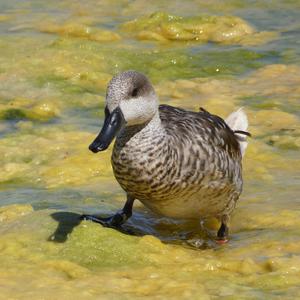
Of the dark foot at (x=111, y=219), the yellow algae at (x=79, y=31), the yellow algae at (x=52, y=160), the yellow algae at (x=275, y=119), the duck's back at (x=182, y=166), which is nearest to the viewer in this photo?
the duck's back at (x=182, y=166)

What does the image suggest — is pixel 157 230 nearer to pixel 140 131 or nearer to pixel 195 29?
pixel 140 131

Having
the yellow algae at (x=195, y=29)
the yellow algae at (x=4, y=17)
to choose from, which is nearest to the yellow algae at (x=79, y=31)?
the yellow algae at (x=195, y=29)

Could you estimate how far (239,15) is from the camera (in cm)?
1101

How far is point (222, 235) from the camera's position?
5789 millimetres

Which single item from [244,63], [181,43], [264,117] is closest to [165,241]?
[264,117]

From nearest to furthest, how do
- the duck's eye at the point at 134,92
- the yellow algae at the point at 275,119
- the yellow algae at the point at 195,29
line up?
the duck's eye at the point at 134,92 < the yellow algae at the point at 275,119 < the yellow algae at the point at 195,29

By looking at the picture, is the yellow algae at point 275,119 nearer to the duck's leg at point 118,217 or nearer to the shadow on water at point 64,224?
the duck's leg at point 118,217

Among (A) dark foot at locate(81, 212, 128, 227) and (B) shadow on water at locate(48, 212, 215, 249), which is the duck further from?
(B) shadow on water at locate(48, 212, 215, 249)

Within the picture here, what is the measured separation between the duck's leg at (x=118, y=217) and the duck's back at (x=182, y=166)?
12.0 inches

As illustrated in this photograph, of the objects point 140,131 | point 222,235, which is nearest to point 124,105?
point 140,131

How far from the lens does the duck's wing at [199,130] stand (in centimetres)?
534

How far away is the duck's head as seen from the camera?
4.83 metres

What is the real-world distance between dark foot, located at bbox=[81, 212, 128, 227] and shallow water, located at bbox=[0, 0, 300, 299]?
0.26 feet

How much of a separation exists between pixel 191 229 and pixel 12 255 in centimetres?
129
